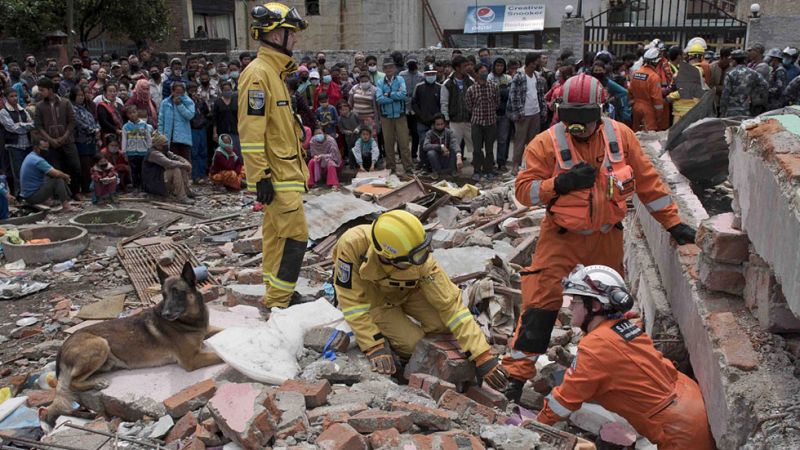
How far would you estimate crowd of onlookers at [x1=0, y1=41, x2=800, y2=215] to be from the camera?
1027cm

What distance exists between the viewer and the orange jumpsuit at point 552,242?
4.46 m

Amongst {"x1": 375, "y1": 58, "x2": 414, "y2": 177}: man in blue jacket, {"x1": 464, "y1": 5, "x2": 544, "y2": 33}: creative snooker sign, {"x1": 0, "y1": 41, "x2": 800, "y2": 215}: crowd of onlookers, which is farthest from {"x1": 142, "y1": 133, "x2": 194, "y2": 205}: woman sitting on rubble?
{"x1": 464, "y1": 5, "x2": 544, "y2": 33}: creative snooker sign

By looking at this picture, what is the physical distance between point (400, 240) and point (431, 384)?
34.9 inches

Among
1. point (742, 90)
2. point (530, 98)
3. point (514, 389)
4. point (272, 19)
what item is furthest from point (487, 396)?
point (530, 98)

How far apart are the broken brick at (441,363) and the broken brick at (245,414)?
1.13 m

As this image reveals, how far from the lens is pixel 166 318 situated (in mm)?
4430

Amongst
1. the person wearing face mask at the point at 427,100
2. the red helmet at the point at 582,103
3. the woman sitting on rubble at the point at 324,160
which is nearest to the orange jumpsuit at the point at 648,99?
the person wearing face mask at the point at 427,100

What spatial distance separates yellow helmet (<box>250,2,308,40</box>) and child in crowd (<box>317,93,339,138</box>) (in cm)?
682

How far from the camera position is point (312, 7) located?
22141 millimetres

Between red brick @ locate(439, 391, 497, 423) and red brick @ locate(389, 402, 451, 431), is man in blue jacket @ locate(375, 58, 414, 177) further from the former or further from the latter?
red brick @ locate(389, 402, 451, 431)

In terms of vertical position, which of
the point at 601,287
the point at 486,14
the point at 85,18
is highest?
the point at 486,14

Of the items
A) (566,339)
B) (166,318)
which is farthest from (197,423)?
(566,339)

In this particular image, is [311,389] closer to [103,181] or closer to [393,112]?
[103,181]

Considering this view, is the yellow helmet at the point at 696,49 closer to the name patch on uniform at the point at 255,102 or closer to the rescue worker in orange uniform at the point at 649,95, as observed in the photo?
the rescue worker in orange uniform at the point at 649,95
